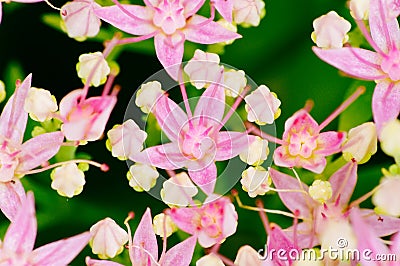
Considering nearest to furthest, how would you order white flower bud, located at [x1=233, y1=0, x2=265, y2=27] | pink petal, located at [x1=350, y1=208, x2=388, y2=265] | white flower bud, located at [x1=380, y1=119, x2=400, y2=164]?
pink petal, located at [x1=350, y1=208, x2=388, y2=265] < white flower bud, located at [x1=380, y1=119, x2=400, y2=164] < white flower bud, located at [x1=233, y1=0, x2=265, y2=27]

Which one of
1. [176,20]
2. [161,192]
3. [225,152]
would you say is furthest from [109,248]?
[176,20]

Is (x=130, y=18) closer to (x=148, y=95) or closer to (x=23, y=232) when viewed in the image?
(x=148, y=95)

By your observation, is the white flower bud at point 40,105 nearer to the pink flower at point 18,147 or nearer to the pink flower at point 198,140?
the pink flower at point 18,147

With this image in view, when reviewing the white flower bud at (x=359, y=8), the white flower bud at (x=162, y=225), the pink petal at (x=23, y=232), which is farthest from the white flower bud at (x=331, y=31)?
the pink petal at (x=23, y=232)

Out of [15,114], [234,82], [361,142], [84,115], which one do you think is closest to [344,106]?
[361,142]

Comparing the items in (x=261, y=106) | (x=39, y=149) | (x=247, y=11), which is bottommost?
(x=39, y=149)

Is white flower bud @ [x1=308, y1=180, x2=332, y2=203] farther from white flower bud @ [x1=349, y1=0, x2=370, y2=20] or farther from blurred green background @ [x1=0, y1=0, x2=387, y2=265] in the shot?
white flower bud @ [x1=349, y1=0, x2=370, y2=20]

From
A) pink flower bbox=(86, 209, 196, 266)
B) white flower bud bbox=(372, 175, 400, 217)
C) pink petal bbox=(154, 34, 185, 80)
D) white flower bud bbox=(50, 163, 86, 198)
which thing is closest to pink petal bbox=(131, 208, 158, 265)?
pink flower bbox=(86, 209, 196, 266)
